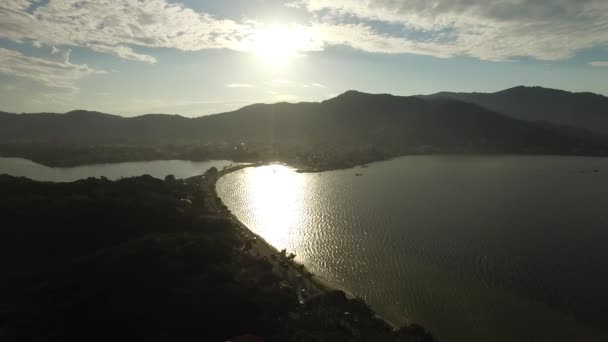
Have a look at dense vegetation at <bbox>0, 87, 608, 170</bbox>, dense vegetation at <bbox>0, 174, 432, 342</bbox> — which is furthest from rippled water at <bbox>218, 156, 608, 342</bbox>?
dense vegetation at <bbox>0, 87, 608, 170</bbox>

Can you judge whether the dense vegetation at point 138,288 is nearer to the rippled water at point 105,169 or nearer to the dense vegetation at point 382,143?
the rippled water at point 105,169

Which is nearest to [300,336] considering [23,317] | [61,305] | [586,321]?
[61,305]

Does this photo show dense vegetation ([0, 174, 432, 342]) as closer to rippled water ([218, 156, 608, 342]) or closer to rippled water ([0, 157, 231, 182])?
rippled water ([218, 156, 608, 342])

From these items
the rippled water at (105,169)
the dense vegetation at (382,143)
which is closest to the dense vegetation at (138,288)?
the rippled water at (105,169)

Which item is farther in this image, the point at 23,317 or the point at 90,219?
the point at 90,219

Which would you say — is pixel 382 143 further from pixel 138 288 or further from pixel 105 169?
pixel 138 288

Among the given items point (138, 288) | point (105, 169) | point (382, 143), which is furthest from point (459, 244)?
point (382, 143)

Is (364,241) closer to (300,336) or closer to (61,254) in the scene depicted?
(300,336)
